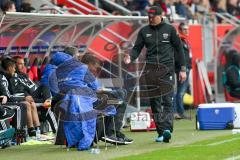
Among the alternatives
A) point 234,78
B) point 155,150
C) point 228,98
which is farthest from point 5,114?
point 228,98

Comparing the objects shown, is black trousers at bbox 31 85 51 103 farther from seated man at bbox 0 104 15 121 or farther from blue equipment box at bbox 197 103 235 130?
blue equipment box at bbox 197 103 235 130

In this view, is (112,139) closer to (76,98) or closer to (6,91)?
(76,98)

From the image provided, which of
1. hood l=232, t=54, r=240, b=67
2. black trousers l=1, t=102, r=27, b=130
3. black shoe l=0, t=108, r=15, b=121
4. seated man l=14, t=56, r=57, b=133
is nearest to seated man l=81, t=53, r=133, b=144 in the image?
black shoe l=0, t=108, r=15, b=121

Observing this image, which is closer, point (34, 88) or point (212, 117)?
point (34, 88)

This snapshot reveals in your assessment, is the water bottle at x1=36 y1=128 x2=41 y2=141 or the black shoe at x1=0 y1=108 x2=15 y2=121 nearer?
the black shoe at x1=0 y1=108 x2=15 y2=121

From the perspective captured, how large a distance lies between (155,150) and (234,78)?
10250 mm

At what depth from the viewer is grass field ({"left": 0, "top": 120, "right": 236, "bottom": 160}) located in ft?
45.5

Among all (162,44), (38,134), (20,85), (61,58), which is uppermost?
(162,44)

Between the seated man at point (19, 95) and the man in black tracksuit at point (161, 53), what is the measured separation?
2.39 m

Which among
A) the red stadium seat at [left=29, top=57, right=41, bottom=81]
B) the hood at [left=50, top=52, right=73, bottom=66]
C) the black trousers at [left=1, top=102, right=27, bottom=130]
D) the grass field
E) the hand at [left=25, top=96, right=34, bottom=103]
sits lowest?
the grass field

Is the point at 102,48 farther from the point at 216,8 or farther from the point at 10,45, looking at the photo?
the point at 216,8

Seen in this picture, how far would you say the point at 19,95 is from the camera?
18250mm

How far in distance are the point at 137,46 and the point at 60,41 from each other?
4.98 meters

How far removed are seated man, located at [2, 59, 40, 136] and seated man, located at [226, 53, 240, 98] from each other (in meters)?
7.83
